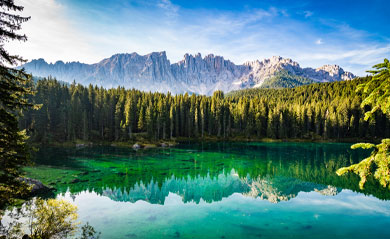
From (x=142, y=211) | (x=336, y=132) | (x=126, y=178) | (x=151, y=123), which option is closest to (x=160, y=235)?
(x=142, y=211)

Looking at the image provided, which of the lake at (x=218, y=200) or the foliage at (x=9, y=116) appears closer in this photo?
the foliage at (x=9, y=116)

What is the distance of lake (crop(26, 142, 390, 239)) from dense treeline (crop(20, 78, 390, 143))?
38.6 meters

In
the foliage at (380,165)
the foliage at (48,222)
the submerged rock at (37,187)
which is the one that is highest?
the foliage at (380,165)

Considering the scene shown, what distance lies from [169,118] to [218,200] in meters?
69.1

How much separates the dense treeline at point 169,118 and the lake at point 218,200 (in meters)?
38.6

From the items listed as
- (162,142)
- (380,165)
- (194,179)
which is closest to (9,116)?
(380,165)

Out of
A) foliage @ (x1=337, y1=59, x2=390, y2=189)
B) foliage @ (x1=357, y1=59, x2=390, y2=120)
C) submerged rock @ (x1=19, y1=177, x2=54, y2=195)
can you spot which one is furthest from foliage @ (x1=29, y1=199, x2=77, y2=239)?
foliage @ (x1=357, y1=59, x2=390, y2=120)

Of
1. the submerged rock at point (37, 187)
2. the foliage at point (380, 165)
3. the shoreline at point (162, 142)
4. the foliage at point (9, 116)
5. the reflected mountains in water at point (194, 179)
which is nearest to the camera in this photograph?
the foliage at point (380, 165)

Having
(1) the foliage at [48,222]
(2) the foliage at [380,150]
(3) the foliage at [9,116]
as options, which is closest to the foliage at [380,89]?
(2) the foliage at [380,150]

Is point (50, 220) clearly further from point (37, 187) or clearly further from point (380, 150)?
point (37, 187)

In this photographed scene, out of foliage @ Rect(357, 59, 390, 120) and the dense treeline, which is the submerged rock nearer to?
foliage @ Rect(357, 59, 390, 120)

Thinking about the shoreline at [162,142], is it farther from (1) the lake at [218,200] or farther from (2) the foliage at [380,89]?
A: (2) the foliage at [380,89]

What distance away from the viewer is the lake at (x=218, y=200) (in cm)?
1939

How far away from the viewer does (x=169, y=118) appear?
94.8m
